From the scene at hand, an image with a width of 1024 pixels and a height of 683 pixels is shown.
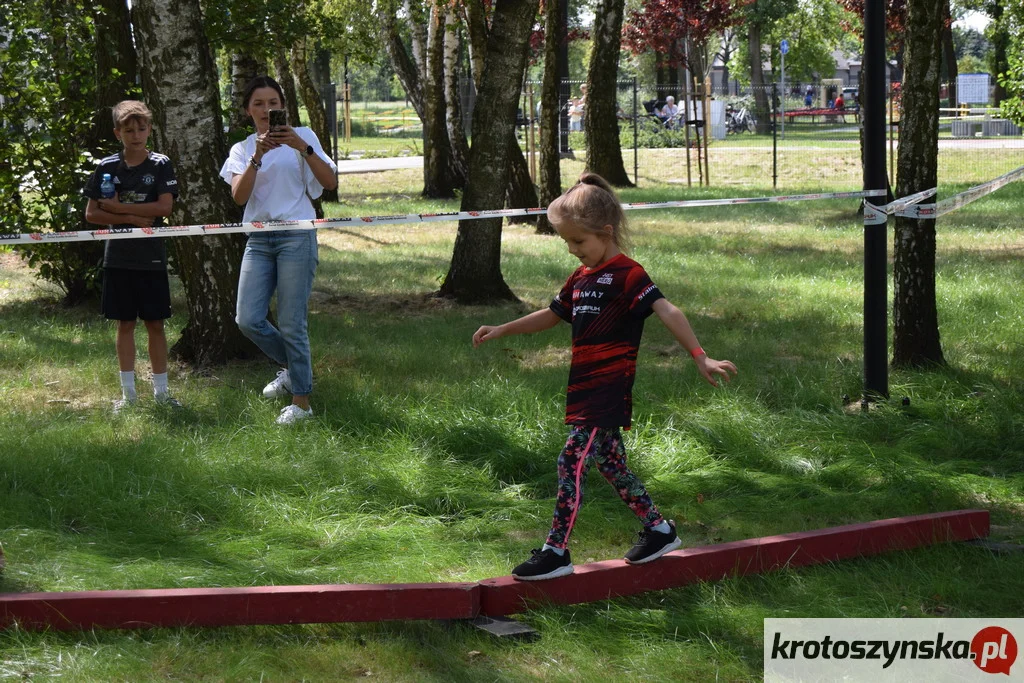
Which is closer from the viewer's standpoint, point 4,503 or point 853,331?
point 4,503

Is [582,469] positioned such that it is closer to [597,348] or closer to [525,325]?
[597,348]

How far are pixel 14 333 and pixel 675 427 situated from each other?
6.00 m

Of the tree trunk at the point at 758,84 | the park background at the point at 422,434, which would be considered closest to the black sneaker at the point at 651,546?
the park background at the point at 422,434

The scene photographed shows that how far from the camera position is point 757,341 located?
30.2ft

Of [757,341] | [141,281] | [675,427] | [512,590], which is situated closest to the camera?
[512,590]

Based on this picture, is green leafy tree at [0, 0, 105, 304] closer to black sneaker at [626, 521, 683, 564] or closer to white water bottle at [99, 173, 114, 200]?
white water bottle at [99, 173, 114, 200]

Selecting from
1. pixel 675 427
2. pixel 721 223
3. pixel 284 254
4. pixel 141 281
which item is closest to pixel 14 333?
pixel 141 281

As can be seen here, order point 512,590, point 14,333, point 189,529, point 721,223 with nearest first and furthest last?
point 512,590
point 189,529
point 14,333
point 721,223

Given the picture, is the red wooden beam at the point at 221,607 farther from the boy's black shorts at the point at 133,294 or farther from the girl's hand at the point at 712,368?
the boy's black shorts at the point at 133,294

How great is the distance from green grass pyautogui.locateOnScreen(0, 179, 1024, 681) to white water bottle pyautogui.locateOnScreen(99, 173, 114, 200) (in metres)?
1.27

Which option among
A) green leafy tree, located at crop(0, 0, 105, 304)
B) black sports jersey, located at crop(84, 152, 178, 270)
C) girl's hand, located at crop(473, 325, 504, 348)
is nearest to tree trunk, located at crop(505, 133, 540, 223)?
green leafy tree, located at crop(0, 0, 105, 304)

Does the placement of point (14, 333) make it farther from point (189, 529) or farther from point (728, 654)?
point (728, 654)

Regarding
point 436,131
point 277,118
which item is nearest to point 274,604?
point 277,118

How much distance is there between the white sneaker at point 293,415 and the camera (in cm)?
684
